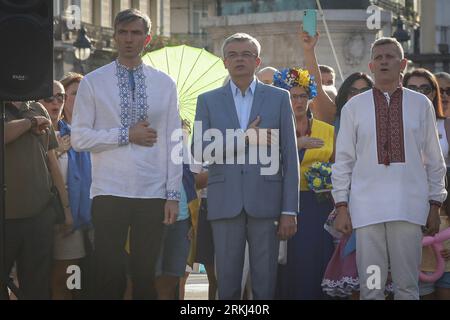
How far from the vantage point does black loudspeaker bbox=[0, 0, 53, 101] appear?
28.0 ft

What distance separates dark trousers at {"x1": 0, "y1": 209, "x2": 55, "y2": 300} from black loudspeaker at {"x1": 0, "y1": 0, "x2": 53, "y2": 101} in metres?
0.91

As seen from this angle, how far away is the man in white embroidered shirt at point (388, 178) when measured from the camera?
816cm

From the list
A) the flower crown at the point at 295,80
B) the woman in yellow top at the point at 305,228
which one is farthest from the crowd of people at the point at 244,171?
the flower crown at the point at 295,80

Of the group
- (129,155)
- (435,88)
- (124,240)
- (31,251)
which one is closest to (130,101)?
(129,155)

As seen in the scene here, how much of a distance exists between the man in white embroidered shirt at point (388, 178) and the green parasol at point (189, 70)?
269 centimetres

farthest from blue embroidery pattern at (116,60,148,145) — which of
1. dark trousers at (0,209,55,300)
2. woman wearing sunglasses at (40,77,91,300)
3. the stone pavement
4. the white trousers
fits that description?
the stone pavement

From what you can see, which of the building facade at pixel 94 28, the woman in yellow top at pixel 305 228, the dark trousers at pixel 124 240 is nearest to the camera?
the dark trousers at pixel 124 240

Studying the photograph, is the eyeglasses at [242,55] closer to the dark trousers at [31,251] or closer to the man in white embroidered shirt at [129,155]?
the man in white embroidered shirt at [129,155]

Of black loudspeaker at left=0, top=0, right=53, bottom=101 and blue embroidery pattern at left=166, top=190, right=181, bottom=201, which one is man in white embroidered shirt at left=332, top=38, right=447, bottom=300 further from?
black loudspeaker at left=0, top=0, right=53, bottom=101

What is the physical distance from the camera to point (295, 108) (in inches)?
375

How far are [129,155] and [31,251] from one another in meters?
1.24
